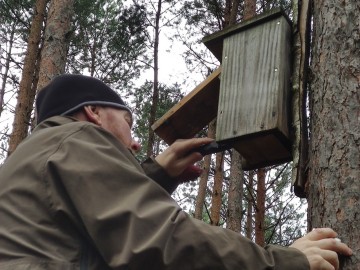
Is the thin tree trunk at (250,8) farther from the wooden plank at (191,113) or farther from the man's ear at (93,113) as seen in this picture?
the man's ear at (93,113)

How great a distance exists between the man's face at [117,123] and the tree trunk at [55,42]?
474 cm

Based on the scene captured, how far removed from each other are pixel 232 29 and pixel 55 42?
4.66 metres

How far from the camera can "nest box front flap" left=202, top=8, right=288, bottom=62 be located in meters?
2.67

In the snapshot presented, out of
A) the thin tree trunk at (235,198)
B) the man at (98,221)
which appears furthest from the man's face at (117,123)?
the thin tree trunk at (235,198)

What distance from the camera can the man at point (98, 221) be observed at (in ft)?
4.99

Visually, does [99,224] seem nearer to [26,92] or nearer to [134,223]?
[134,223]

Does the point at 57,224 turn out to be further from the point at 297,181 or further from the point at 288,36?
the point at 288,36

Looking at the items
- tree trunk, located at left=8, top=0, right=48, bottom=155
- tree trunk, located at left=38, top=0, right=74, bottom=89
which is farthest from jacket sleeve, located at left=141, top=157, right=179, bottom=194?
tree trunk, located at left=8, top=0, right=48, bottom=155

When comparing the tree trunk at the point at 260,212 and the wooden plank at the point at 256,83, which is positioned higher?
the tree trunk at the point at 260,212

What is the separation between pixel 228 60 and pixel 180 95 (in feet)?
31.5

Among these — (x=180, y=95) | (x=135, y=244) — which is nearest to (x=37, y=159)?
(x=135, y=244)

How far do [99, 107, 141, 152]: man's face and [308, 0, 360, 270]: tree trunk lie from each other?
718mm

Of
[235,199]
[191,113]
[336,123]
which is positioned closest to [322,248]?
[336,123]

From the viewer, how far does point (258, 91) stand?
8.30ft
